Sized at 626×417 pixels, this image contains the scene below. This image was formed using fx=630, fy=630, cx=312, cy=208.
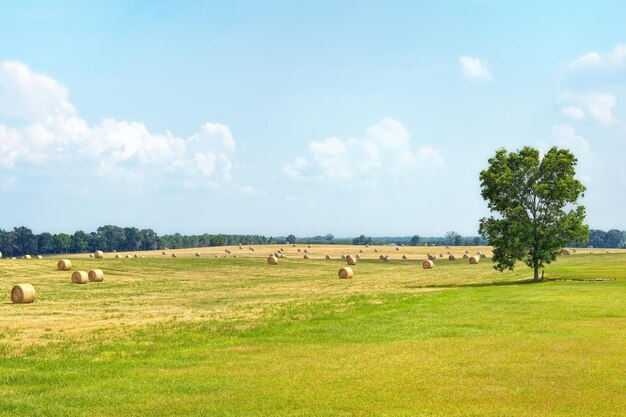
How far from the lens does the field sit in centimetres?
1573

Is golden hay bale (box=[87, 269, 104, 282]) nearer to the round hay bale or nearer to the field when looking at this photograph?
the round hay bale

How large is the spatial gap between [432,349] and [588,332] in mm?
7620

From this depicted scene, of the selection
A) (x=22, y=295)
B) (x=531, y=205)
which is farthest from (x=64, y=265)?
(x=531, y=205)

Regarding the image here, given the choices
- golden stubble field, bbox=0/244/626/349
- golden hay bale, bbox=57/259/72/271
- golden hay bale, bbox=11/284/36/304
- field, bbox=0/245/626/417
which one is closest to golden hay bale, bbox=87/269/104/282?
golden stubble field, bbox=0/244/626/349

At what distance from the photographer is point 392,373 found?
62.3 feet

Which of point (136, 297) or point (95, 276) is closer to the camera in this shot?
point (136, 297)

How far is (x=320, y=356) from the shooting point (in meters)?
22.0

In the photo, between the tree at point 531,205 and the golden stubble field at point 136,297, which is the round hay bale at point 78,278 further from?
the tree at point 531,205

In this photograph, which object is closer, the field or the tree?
the field

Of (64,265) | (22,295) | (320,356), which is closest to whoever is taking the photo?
(320,356)

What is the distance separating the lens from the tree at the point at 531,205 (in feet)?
190

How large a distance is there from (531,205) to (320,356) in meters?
43.7

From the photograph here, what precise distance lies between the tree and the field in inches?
541

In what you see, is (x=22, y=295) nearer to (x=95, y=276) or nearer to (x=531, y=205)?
(x=95, y=276)
